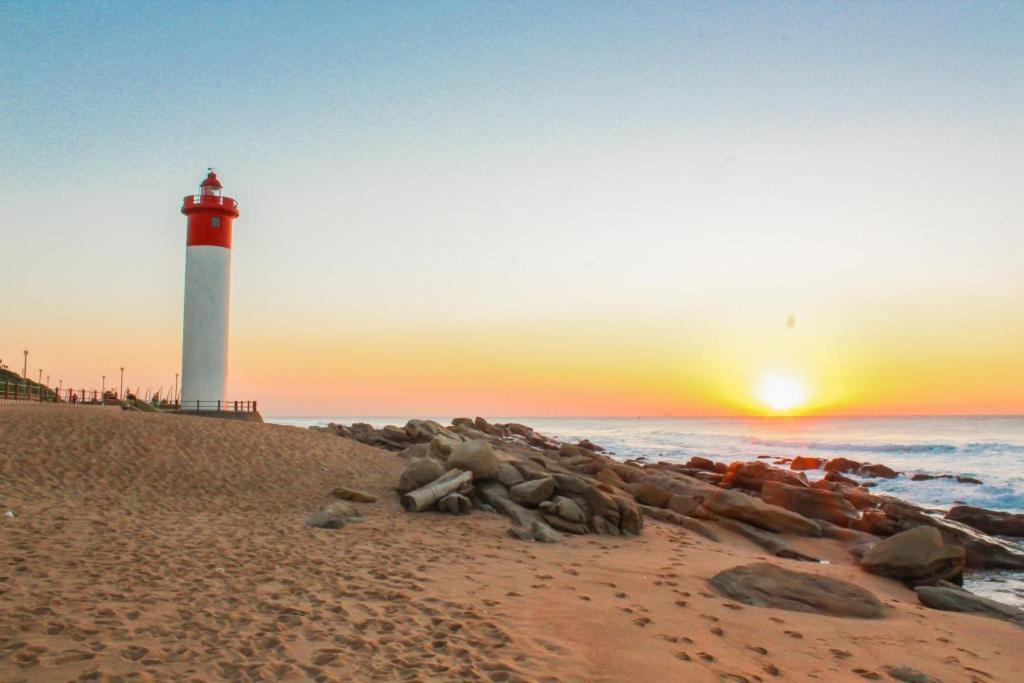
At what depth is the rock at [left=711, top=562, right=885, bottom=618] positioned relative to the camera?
27.9ft

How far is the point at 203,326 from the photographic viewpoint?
31.5 m

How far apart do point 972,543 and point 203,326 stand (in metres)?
30.4

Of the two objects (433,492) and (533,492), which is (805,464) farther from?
(433,492)

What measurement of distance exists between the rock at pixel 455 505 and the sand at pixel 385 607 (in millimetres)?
306

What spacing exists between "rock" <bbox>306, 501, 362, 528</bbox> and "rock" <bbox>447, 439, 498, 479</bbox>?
300 cm

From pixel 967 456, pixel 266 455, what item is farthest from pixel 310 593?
pixel 967 456

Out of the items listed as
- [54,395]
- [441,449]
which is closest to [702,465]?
[441,449]

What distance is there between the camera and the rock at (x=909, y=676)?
632 centimetres

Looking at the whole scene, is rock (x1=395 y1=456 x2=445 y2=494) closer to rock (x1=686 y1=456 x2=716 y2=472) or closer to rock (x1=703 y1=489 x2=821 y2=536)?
rock (x1=703 y1=489 x2=821 y2=536)

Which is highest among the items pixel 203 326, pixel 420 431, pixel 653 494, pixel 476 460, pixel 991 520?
pixel 203 326

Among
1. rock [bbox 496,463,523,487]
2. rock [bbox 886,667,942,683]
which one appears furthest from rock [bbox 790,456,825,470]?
rock [bbox 886,667,942,683]

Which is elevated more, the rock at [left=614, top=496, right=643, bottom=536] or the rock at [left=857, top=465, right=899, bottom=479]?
the rock at [left=614, top=496, right=643, bottom=536]

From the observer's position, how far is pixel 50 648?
5480 mm

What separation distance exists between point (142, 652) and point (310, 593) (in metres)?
2.15
